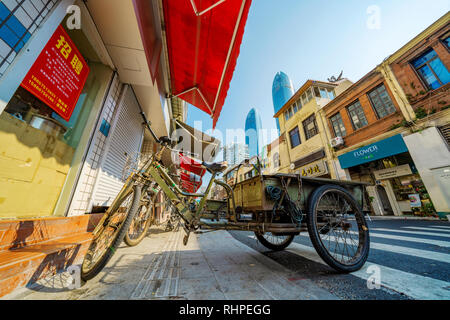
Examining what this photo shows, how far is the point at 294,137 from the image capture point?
15523 millimetres

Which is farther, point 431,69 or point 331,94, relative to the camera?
point 331,94

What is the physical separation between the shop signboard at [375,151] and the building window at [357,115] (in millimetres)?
1863

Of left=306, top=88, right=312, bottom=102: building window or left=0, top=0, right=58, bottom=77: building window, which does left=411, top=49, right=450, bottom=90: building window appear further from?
left=0, top=0, right=58, bottom=77: building window

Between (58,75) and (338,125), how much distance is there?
14.8 meters

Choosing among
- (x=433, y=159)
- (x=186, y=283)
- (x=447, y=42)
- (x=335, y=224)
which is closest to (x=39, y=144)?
(x=186, y=283)

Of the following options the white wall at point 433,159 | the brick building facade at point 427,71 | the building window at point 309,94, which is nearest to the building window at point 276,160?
the building window at point 309,94

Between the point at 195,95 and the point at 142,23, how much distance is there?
6.15 feet

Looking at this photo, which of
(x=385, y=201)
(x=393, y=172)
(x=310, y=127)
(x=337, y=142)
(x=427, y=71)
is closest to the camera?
(x=427, y=71)

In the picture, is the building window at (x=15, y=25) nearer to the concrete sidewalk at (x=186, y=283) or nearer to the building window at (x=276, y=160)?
the concrete sidewalk at (x=186, y=283)

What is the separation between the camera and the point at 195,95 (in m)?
4.46

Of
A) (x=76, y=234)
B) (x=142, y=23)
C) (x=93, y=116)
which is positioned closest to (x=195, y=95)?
(x=142, y=23)

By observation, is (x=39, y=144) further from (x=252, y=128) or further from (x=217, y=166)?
(x=252, y=128)

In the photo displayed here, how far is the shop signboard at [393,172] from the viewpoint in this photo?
30.0 ft
